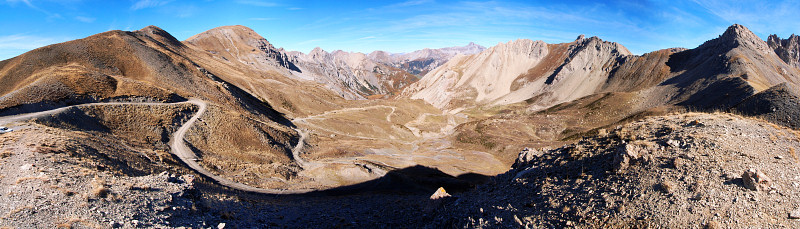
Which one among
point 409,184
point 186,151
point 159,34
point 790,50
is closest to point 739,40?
point 790,50

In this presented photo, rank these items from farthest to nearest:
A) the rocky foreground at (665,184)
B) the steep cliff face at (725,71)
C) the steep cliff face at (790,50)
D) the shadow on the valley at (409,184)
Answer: the steep cliff face at (790,50) < the steep cliff face at (725,71) < the shadow on the valley at (409,184) < the rocky foreground at (665,184)

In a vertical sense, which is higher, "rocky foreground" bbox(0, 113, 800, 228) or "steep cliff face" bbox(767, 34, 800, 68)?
"steep cliff face" bbox(767, 34, 800, 68)

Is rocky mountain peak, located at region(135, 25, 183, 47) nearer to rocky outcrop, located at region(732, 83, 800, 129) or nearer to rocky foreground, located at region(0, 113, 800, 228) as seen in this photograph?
rocky foreground, located at region(0, 113, 800, 228)

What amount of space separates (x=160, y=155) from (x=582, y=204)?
4042 centimetres

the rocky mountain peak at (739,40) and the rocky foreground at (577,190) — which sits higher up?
the rocky mountain peak at (739,40)

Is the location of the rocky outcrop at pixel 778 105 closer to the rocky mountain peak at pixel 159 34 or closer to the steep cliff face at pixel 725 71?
the steep cliff face at pixel 725 71

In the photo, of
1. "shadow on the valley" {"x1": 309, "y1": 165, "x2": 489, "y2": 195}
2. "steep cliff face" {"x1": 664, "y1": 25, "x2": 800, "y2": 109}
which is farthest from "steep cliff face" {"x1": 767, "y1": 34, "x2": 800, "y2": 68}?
"shadow on the valley" {"x1": 309, "y1": 165, "x2": 489, "y2": 195}

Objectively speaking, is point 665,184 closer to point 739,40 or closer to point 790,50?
point 739,40

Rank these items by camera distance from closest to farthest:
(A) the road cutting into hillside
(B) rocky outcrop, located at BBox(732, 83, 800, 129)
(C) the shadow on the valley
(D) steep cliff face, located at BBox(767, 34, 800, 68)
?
(A) the road cutting into hillside, (C) the shadow on the valley, (B) rocky outcrop, located at BBox(732, 83, 800, 129), (D) steep cliff face, located at BBox(767, 34, 800, 68)

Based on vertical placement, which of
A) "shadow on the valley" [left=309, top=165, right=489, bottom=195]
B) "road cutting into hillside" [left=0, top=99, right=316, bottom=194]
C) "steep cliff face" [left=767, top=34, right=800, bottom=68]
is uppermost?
"steep cliff face" [left=767, top=34, right=800, bottom=68]

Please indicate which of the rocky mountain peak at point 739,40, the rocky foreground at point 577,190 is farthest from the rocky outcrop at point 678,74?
the rocky foreground at point 577,190


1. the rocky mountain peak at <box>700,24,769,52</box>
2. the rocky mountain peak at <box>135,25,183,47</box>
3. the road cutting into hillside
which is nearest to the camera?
the road cutting into hillside

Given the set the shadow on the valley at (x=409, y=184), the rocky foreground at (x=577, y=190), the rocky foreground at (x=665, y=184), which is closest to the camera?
the rocky foreground at (x=665, y=184)

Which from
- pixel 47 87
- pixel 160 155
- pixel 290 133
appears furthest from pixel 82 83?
pixel 290 133
